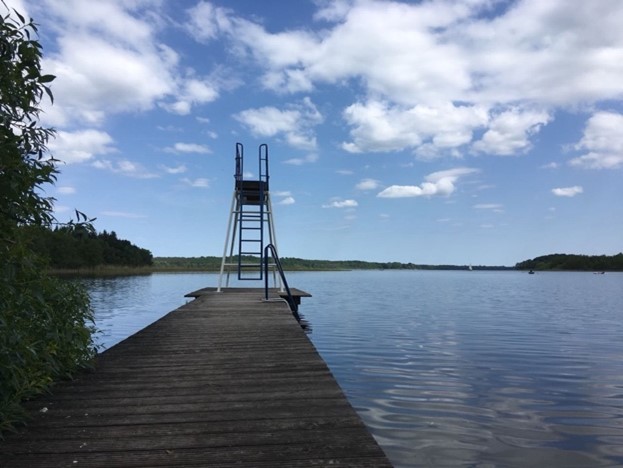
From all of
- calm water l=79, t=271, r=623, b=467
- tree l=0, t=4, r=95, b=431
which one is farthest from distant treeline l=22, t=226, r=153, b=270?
calm water l=79, t=271, r=623, b=467

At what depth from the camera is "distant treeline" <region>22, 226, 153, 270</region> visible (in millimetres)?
3580

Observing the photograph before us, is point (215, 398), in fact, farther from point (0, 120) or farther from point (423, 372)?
point (423, 372)

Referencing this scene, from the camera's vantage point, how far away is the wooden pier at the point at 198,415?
2.88 meters

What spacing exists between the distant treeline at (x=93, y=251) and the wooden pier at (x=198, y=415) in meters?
1.46

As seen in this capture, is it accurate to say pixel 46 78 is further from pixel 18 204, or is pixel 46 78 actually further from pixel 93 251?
pixel 93 251

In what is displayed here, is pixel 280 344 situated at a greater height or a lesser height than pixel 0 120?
lesser

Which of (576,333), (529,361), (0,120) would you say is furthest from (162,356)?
(576,333)

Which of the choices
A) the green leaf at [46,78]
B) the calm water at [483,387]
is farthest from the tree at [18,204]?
the calm water at [483,387]

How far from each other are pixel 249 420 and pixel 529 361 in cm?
866

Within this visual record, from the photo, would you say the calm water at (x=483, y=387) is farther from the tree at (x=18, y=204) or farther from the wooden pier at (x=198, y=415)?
the tree at (x=18, y=204)

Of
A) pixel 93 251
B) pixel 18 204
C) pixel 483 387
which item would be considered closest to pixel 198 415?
pixel 18 204

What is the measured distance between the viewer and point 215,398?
4105mm

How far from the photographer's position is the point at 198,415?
Result: 144 inches

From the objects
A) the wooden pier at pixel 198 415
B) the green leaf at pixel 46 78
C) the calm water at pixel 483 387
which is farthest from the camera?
the calm water at pixel 483 387
